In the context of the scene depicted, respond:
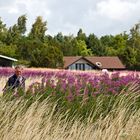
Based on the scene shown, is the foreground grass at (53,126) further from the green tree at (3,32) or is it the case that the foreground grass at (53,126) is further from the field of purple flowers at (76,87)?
the green tree at (3,32)

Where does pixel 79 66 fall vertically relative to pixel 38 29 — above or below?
below

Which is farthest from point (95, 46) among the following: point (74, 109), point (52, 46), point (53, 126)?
point (53, 126)

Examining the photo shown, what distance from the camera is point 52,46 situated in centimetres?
6138

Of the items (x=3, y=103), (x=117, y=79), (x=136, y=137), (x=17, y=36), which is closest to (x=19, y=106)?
(x=3, y=103)

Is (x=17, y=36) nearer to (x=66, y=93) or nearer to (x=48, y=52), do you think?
(x=48, y=52)

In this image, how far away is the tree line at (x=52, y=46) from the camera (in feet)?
197

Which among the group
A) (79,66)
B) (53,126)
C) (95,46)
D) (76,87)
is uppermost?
(95,46)

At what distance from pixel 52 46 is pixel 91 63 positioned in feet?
76.4

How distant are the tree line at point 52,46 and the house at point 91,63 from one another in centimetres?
151

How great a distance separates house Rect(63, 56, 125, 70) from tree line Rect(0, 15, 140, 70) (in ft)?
4.96

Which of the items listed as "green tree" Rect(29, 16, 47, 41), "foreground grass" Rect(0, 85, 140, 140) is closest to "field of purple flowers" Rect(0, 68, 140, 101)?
"foreground grass" Rect(0, 85, 140, 140)

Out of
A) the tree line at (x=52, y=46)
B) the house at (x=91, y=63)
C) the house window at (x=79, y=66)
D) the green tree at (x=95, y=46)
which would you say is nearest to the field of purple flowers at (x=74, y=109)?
the tree line at (x=52, y=46)

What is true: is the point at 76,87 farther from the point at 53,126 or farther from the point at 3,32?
the point at 3,32

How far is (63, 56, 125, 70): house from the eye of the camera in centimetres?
8243
